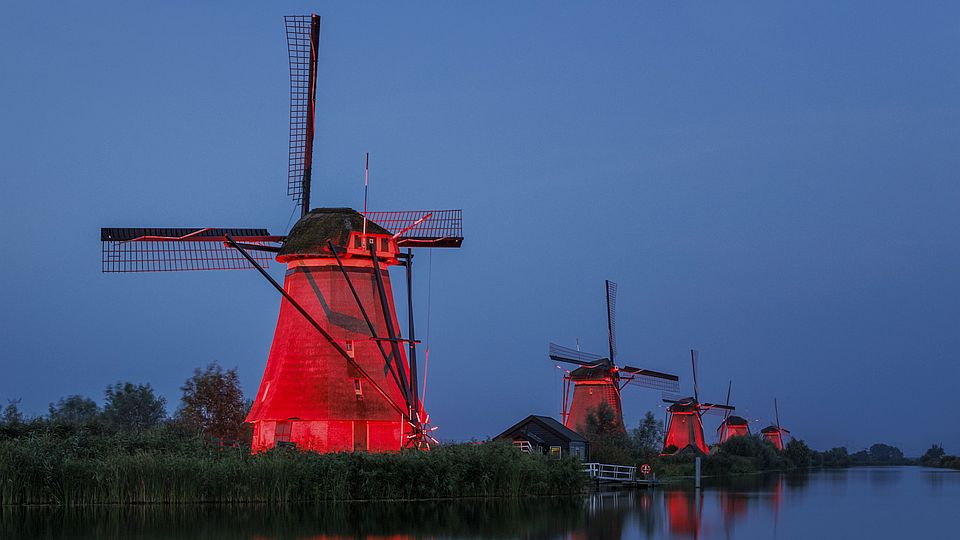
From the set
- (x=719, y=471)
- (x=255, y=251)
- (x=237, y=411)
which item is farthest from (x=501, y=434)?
(x=719, y=471)

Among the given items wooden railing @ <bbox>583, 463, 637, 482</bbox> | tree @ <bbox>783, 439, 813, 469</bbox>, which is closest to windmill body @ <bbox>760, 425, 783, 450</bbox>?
tree @ <bbox>783, 439, 813, 469</bbox>

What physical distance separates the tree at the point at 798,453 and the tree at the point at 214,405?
63528 millimetres

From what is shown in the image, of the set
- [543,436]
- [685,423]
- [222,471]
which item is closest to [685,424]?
[685,423]

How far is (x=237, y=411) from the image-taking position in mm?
41250

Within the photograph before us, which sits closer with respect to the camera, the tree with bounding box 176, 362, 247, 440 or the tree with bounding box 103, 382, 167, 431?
the tree with bounding box 176, 362, 247, 440

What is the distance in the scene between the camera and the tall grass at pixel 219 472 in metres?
24.9

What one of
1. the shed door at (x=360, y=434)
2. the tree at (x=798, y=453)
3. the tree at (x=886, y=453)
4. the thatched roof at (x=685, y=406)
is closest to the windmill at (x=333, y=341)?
the shed door at (x=360, y=434)

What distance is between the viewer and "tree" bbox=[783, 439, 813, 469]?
314ft

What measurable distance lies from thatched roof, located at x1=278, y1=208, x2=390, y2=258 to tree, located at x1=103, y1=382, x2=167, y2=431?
84.1 feet

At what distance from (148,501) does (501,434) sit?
62.5 feet

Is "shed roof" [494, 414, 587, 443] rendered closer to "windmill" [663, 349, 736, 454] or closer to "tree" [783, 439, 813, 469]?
"windmill" [663, 349, 736, 454]

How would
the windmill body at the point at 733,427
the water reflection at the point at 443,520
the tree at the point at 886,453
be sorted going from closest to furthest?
the water reflection at the point at 443,520 < the windmill body at the point at 733,427 < the tree at the point at 886,453

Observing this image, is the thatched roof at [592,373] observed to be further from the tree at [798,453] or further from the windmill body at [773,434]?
the windmill body at [773,434]

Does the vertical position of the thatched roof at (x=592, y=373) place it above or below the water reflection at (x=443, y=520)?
above
